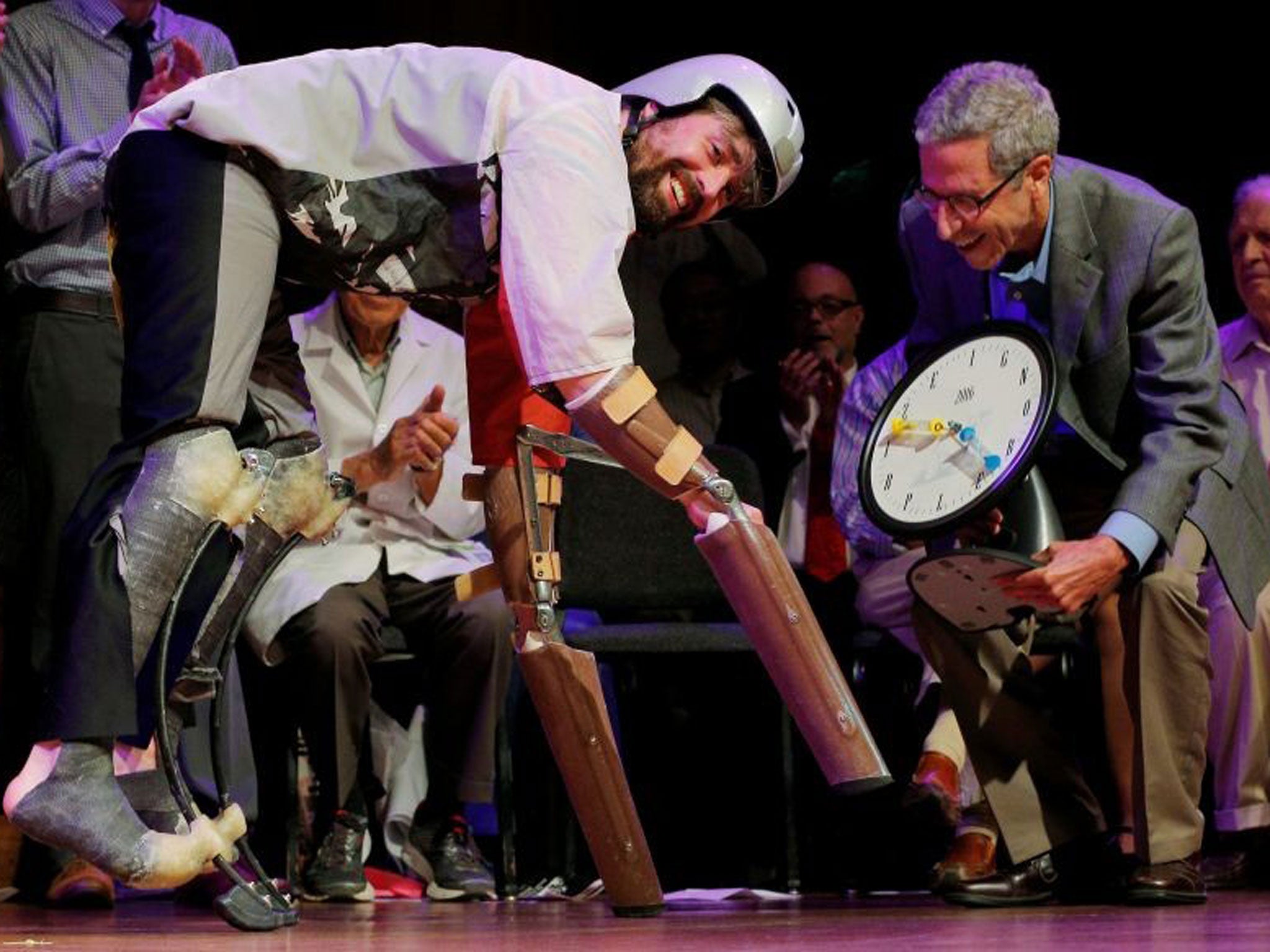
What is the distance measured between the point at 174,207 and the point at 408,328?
2372mm

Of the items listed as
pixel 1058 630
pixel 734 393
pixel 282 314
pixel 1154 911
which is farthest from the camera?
pixel 734 393

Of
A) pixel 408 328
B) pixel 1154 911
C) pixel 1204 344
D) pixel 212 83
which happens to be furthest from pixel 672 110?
pixel 408 328

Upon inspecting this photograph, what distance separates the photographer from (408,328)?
16.8 feet

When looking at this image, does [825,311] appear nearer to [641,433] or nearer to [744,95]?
[744,95]

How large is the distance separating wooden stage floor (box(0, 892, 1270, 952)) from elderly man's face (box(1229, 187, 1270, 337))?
Result: 1831mm

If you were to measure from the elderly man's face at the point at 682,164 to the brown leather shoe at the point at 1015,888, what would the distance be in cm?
134

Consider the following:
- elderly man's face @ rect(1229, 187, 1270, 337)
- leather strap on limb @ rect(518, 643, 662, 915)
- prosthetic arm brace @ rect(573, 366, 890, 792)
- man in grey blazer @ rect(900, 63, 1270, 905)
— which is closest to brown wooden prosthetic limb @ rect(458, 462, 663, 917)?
leather strap on limb @ rect(518, 643, 662, 915)

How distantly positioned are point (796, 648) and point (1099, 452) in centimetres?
104

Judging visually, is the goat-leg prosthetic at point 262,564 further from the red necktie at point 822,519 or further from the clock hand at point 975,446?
the red necktie at point 822,519

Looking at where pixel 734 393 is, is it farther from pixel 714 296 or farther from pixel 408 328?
pixel 408 328

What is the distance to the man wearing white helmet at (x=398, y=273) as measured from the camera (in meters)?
2.61

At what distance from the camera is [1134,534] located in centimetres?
346

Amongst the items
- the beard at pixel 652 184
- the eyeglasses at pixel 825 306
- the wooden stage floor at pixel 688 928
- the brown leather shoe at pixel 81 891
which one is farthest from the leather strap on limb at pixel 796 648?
the eyeglasses at pixel 825 306

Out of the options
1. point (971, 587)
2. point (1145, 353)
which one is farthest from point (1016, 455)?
point (1145, 353)
